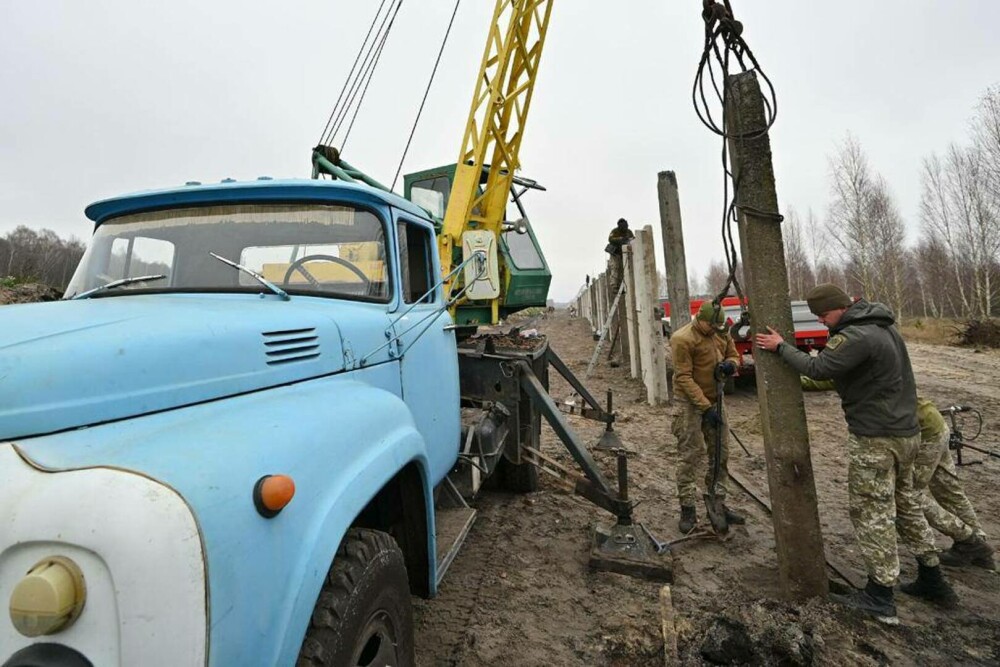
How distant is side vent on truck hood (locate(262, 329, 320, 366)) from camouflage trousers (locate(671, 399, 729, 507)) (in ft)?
11.2

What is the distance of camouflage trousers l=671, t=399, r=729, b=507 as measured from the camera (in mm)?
4301

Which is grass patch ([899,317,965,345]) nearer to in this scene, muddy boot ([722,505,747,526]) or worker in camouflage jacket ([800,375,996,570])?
worker in camouflage jacket ([800,375,996,570])

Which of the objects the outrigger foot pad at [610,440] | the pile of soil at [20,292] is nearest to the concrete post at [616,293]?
the outrigger foot pad at [610,440]

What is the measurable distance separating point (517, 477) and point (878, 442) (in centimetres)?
293

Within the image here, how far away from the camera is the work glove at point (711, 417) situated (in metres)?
4.34

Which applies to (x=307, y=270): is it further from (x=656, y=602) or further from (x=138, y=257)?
(x=656, y=602)

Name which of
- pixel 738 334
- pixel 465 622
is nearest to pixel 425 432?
pixel 465 622

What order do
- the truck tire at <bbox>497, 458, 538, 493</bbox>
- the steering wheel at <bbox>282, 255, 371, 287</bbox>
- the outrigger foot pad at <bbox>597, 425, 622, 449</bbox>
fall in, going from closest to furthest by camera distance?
the steering wheel at <bbox>282, 255, 371, 287</bbox> → the truck tire at <bbox>497, 458, 538, 493</bbox> → the outrigger foot pad at <bbox>597, 425, 622, 449</bbox>

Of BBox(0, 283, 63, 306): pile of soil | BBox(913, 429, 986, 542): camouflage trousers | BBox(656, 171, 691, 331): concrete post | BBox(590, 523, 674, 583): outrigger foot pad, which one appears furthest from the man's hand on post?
BBox(0, 283, 63, 306): pile of soil

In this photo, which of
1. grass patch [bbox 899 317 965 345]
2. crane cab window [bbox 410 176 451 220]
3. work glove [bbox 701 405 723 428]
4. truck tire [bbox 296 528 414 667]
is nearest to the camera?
truck tire [bbox 296 528 414 667]

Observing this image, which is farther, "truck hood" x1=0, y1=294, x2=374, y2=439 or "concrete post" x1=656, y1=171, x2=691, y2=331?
"concrete post" x1=656, y1=171, x2=691, y2=331

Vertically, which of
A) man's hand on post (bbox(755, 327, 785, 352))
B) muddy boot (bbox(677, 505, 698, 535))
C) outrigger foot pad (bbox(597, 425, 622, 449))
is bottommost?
muddy boot (bbox(677, 505, 698, 535))

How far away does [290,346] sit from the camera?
184cm

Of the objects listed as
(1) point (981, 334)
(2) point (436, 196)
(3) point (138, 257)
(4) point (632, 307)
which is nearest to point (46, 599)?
(3) point (138, 257)
